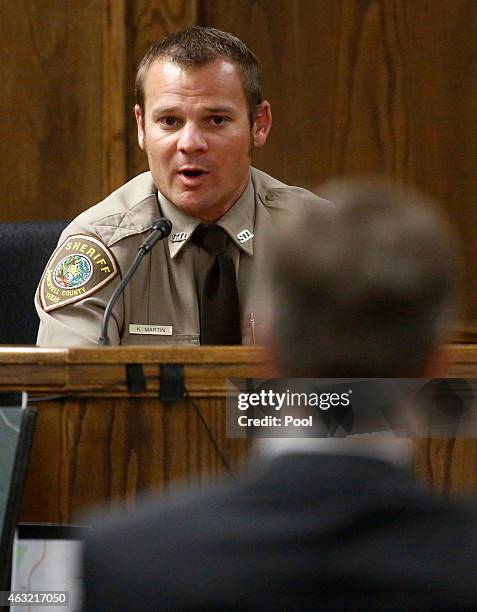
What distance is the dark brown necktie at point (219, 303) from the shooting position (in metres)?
2.21

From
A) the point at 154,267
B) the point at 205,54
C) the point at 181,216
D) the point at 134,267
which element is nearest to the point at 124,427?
the point at 134,267

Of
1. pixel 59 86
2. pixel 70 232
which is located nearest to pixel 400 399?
pixel 70 232

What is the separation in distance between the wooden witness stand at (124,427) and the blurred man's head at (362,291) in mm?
742

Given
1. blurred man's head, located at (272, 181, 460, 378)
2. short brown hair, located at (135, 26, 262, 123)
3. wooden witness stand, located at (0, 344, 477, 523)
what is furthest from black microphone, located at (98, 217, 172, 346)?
blurred man's head, located at (272, 181, 460, 378)

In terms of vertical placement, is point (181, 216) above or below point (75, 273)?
above

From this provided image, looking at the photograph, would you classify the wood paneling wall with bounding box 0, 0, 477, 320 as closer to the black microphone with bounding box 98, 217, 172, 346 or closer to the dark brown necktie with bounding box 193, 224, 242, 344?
the dark brown necktie with bounding box 193, 224, 242, 344

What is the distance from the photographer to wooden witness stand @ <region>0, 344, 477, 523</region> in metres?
1.58

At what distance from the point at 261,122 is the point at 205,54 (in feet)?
0.73

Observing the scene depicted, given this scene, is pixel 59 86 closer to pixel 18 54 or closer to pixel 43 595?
pixel 18 54

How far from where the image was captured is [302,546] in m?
0.75

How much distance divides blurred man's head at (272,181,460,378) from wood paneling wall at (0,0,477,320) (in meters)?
2.25

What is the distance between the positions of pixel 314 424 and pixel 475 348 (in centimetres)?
62

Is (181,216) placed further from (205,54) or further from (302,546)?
(302,546)

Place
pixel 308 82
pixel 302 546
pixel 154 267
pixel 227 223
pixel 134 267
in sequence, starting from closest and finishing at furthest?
1. pixel 302 546
2. pixel 134 267
3. pixel 154 267
4. pixel 227 223
5. pixel 308 82
